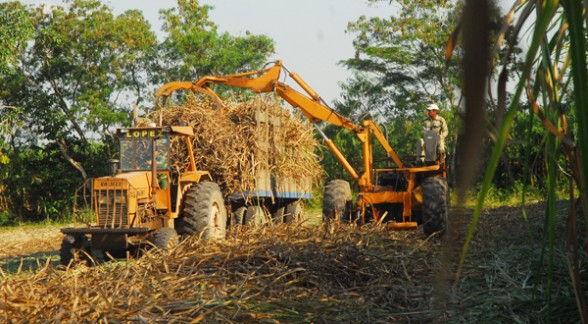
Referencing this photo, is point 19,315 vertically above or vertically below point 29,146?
below

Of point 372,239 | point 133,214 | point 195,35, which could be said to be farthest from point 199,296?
point 195,35

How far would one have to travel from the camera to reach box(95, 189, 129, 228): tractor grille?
1007 centimetres

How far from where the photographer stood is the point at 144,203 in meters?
10.4

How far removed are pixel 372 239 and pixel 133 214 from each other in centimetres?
349

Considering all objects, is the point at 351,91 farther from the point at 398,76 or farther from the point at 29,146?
the point at 398,76

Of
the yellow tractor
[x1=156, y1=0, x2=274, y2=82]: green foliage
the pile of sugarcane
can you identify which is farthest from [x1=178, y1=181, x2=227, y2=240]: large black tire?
[x1=156, y1=0, x2=274, y2=82]: green foliage

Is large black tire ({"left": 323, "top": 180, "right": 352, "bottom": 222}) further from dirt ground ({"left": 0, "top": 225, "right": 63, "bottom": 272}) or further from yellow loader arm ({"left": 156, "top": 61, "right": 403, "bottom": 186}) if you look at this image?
dirt ground ({"left": 0, "top": 225, "right": 63, "bottom": 272})

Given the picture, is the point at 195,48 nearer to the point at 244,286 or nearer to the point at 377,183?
the point at 377,183

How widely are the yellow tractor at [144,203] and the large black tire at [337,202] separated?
1486 mm

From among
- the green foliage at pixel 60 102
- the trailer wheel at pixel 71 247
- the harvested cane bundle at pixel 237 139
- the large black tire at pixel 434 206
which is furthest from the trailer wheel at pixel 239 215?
the green foliage at pixel 60 102

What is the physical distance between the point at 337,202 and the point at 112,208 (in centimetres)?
301

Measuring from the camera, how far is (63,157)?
2478 cm

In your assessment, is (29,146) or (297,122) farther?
(29,146)

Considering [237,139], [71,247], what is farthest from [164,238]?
[237,139]
